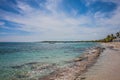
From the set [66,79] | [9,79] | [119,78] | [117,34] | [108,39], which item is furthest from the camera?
[108,39]

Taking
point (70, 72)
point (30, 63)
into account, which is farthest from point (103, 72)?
point (30, 63)

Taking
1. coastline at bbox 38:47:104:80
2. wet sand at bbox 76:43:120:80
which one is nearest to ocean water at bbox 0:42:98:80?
coastline at bbox 38:47:104:80

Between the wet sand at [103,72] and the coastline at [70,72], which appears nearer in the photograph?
the wet sand at [103,72]

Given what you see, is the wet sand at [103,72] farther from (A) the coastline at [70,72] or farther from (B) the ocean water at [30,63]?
(B) the ocean water at [30,63]

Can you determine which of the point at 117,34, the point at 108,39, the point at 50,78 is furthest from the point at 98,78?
the point at 108,39

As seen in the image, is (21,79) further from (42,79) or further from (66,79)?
(66,79)

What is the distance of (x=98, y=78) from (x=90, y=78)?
1.83 ft

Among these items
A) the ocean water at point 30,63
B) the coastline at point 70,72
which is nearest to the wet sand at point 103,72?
the coastline at point 70,72

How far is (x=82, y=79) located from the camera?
9102mm

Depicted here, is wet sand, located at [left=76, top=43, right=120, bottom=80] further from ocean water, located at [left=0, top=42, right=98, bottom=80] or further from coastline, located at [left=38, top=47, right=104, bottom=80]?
ocean water, located at [left=0, top=42, right=98, bottom=80]

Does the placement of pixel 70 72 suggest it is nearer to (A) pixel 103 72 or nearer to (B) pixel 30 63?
(A) pixel 103 72

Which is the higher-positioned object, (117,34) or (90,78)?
(117,34)

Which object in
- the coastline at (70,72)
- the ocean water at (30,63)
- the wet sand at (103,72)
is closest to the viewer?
the wet sand at (103,72)

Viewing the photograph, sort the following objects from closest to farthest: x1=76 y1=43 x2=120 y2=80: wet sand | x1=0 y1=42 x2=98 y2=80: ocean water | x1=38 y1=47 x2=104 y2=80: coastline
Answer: x1=76 y1=43 x2=120 y2=80: wet sand, x1=38 y1=47 x2=104 y2=80: coastline, x1=0 y1=42 x2=98 y2=80: ocean water
